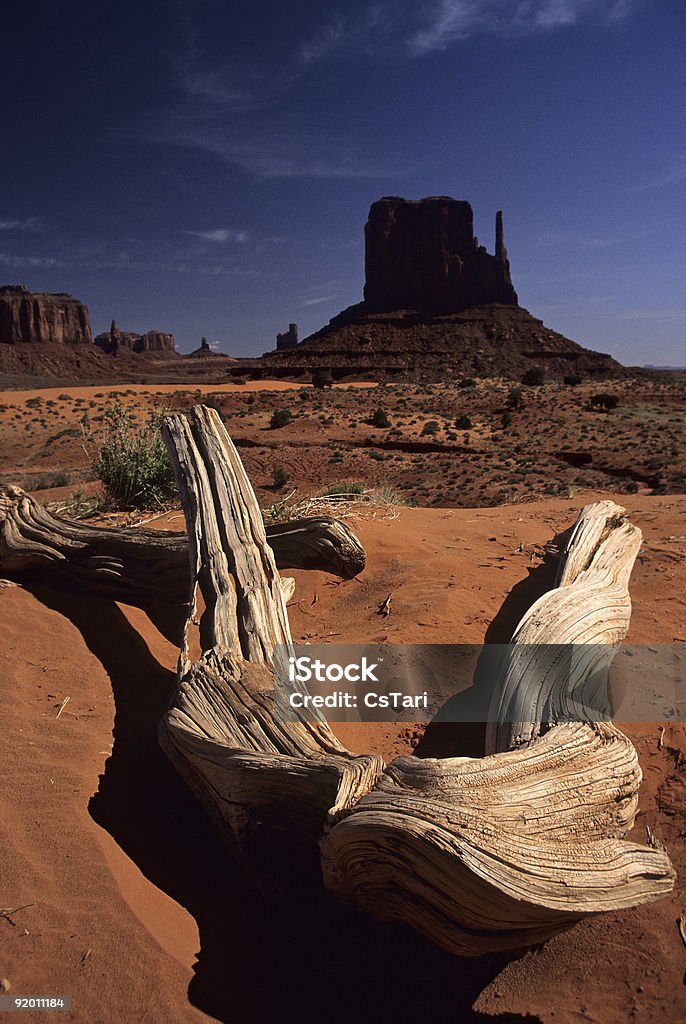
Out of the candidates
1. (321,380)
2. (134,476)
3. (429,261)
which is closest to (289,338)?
(429,261)

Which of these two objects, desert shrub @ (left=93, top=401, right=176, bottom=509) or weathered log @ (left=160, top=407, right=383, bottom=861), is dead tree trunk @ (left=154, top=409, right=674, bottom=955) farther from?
desert shrub @ (left=93, top=401, right=176, bottom=509)

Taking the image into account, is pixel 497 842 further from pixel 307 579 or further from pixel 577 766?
pixel 307 579

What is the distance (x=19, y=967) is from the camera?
2.31 metres

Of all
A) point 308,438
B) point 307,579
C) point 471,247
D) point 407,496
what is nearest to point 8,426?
point 308,438

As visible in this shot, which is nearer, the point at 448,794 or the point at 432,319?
the point at 448,794

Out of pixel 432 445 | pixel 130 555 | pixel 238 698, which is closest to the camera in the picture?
pixel 238 698

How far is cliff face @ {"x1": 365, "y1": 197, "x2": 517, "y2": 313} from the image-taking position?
91.5 metres

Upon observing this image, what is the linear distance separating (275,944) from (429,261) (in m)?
98.5

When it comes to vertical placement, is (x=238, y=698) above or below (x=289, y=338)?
below

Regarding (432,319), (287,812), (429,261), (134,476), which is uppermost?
(429,261)

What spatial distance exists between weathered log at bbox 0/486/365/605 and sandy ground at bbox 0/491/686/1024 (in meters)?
0.68

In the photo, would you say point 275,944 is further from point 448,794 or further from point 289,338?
point 289,338

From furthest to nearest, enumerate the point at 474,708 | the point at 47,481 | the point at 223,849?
the point at 47,481, the point at 474,708, the point at 223,849

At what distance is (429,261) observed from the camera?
304 feet
